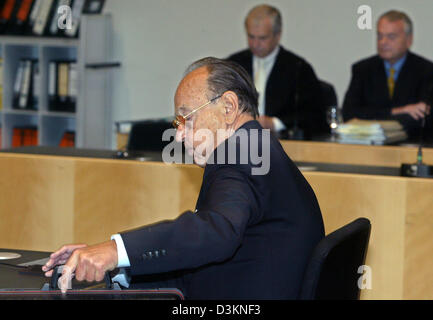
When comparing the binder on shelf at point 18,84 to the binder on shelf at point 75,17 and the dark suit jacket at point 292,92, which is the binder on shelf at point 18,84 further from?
the dark suit jacket at point 292,92

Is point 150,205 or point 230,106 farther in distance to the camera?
point 150,205

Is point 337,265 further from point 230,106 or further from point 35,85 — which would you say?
point 35,85

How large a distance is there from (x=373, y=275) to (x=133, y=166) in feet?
3.21

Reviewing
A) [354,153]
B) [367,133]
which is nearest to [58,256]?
[354,153]

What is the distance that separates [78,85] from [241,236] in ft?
14.2

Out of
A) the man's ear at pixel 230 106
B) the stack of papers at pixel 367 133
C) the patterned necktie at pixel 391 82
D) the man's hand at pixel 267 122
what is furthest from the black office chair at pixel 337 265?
the patterned necktie at pixel 391 82

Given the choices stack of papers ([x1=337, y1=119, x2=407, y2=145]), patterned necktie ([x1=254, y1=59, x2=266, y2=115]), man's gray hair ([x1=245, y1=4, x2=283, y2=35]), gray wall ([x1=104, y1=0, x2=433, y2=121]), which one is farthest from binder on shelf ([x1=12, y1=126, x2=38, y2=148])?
stack of papers ([x1=337, y1=119, x2=407, y2=145])

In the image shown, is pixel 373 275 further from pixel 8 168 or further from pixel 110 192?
pixel 8 168

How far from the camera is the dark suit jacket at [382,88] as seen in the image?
14.8 ft

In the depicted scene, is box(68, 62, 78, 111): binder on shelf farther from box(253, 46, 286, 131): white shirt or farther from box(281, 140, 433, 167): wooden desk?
box(281, 140, 433, 167): wooden desk

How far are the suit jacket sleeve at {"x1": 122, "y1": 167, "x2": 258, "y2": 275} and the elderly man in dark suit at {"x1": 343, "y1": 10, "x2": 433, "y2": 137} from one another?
3.15 metres

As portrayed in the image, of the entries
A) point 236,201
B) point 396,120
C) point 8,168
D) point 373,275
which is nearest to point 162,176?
point 8,168

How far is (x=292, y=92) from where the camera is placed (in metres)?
4.75

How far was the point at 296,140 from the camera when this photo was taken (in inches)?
146
